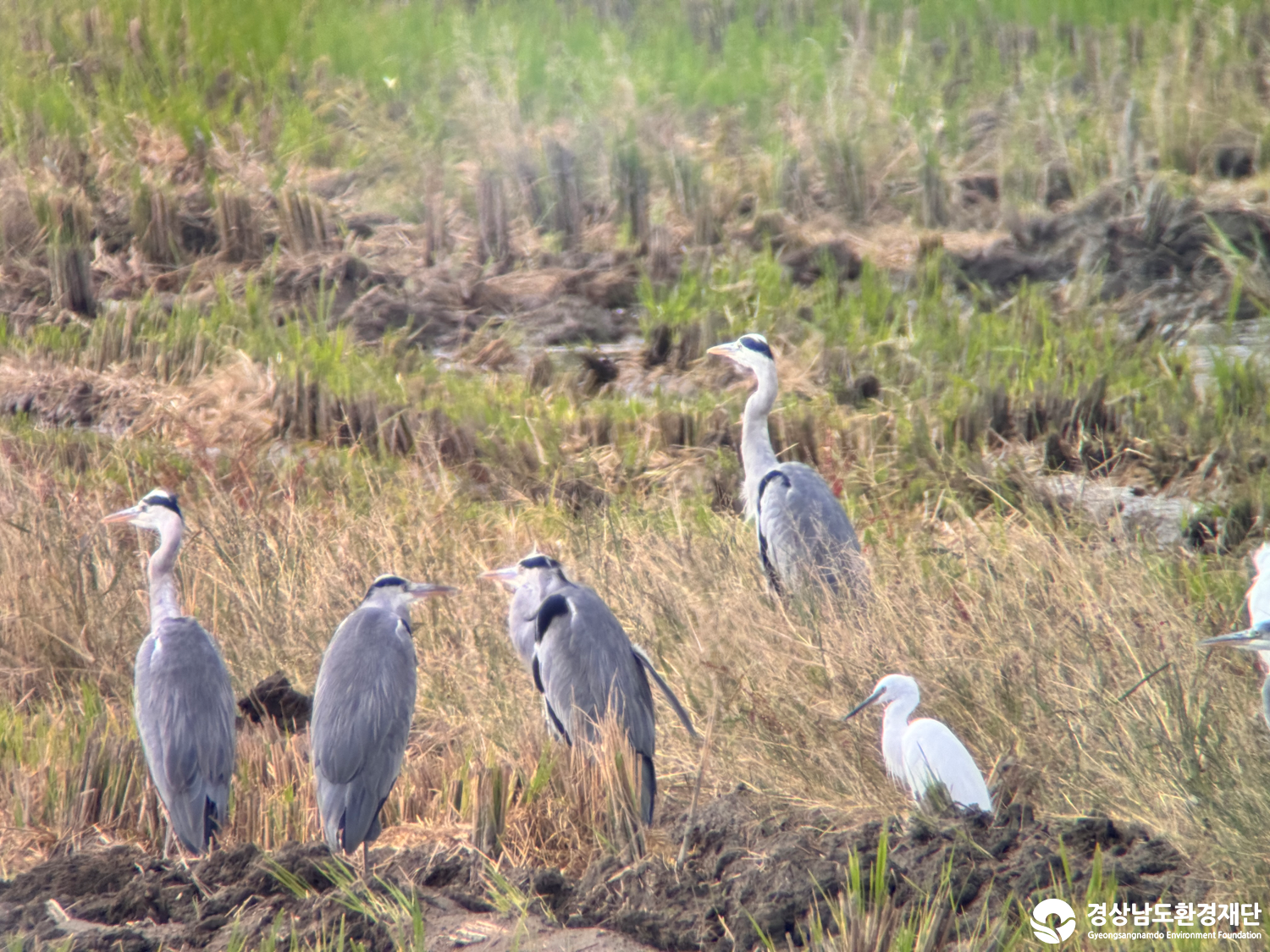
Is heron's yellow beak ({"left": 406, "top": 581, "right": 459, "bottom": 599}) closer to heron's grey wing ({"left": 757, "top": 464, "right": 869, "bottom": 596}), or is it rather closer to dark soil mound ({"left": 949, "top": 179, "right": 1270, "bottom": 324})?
heron's grey wing ({"left": 757, "top": 464, "right": 869, "bottom": 596})

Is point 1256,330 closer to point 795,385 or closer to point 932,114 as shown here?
point 795,385

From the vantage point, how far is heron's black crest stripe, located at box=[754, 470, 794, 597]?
20.4ft

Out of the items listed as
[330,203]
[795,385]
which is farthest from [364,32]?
[795,385]

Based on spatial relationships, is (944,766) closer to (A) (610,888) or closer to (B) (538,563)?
(A) (610,888)

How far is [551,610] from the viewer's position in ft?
14.6

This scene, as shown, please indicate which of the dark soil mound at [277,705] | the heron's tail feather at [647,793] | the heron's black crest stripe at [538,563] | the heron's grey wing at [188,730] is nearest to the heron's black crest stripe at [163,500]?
the dark soil mound at [277,705]

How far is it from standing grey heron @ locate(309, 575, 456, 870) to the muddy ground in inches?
5.4

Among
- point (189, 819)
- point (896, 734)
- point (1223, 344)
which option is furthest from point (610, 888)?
point (1223, 344)

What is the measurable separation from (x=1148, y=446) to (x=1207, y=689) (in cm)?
408

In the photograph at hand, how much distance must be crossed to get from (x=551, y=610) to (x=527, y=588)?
53 centimetres

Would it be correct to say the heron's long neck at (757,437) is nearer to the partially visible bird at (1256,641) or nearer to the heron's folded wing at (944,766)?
the heron's folded wing at (944,766)

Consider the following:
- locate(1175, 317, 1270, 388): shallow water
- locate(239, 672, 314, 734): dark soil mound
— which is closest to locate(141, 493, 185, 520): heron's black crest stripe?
locate(239, 672, 314, 734): dark soil mound

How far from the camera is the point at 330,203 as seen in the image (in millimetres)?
13109

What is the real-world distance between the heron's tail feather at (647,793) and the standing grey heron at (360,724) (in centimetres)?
65
